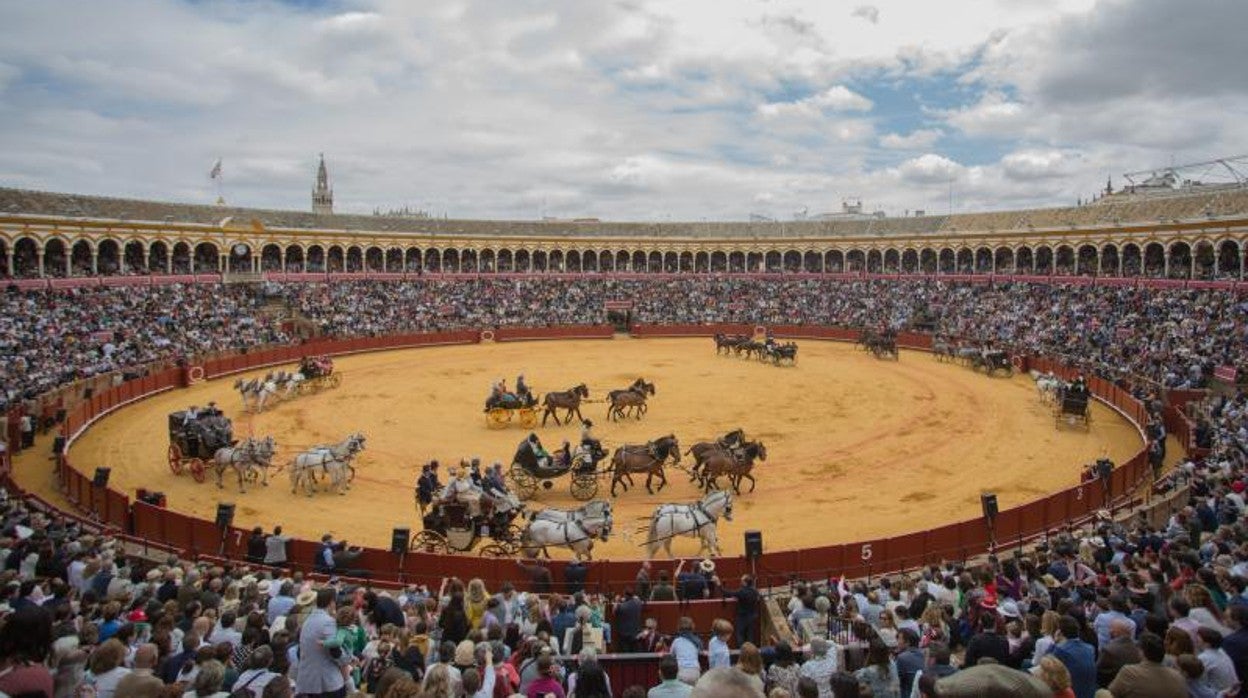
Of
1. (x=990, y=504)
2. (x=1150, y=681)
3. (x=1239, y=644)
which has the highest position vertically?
(x=1150, y=681)

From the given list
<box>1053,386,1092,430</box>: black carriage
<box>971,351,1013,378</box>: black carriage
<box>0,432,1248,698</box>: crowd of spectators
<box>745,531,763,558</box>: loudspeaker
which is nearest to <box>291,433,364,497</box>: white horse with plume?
<box>0,432,1248,698</box>: crowd of spectators

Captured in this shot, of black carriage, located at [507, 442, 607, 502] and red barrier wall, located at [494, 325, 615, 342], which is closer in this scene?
black carriage, located at [507, 442, 607, 502]

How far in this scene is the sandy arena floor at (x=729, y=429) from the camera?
16.2m

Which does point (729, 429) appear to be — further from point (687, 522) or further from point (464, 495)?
point (464, 495)

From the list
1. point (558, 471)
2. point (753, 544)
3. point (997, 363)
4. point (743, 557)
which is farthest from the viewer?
point (997, 363)

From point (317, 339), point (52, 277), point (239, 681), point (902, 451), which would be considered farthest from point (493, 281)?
point (239, 681)

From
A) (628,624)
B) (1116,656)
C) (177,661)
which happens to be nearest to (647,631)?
(628,624)

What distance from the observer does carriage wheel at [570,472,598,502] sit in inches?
661

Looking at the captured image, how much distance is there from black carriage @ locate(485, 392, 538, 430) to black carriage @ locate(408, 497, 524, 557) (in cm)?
1045

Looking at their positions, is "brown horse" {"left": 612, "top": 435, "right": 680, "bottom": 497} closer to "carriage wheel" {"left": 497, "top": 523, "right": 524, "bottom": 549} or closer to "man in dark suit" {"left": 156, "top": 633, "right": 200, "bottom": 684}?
"carriage wheel" {"left": 497, "top": 523, "right": 524, "bottom": 549}

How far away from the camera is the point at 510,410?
2356cm

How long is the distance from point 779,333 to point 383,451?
38019 mm

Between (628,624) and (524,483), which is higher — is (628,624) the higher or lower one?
the higher one

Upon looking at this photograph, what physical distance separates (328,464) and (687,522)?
969 cm
